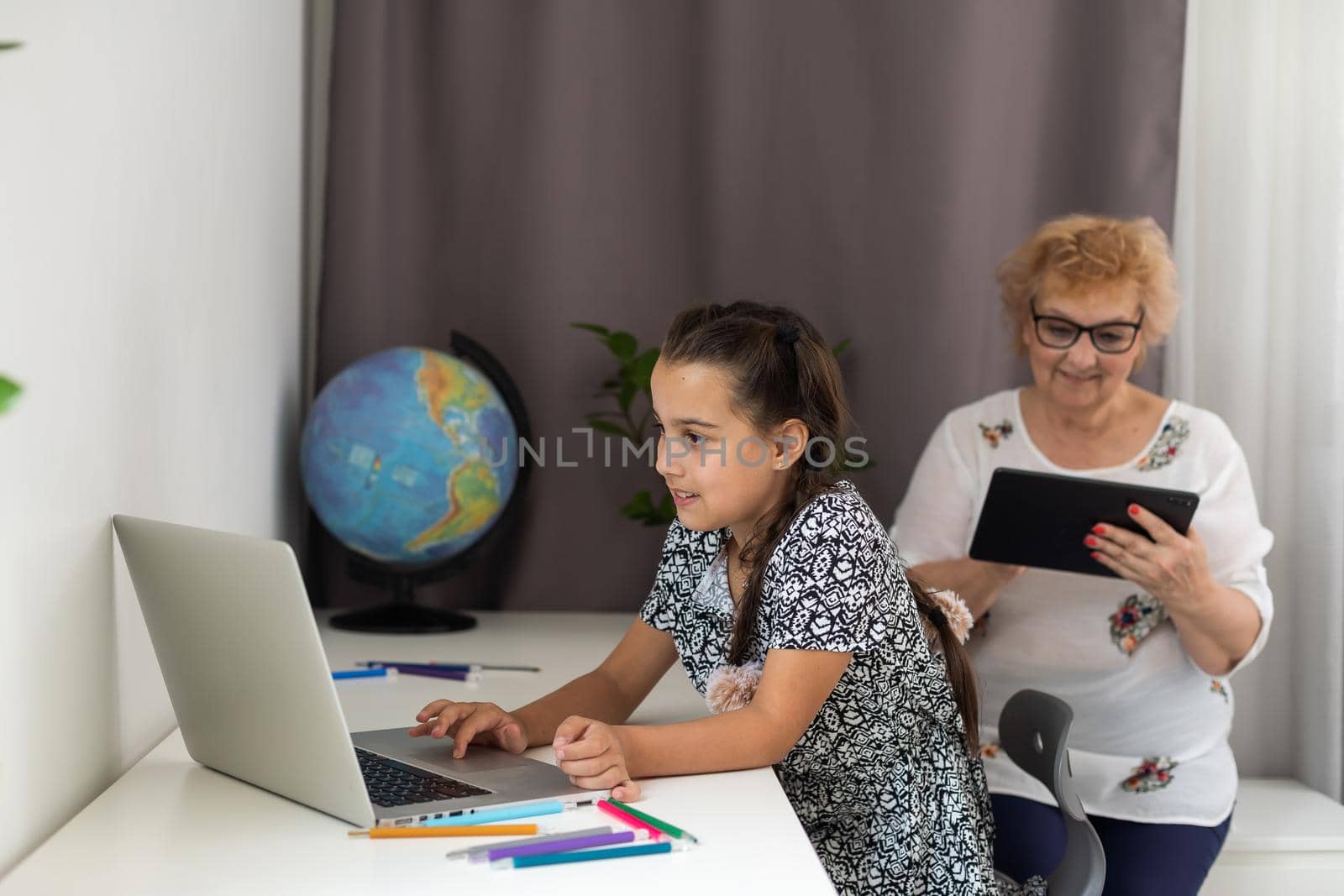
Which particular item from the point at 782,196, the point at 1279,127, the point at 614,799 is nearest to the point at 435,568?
the point at 782,196

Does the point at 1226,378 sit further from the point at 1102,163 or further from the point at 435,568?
the point at 435,568

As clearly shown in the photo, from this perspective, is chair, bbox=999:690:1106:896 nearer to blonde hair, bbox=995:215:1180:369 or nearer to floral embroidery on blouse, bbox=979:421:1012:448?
floral embroidery on blouse, bbox=979:421:1012:448

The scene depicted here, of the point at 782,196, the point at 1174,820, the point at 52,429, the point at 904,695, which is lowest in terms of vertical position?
the point at 1174,820

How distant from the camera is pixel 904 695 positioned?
3.84ft

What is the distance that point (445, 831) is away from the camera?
2.81ft

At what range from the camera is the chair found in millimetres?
1189

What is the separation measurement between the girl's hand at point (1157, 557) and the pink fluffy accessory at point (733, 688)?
0.56 meters

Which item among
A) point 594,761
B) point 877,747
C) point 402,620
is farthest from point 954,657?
point 402,620

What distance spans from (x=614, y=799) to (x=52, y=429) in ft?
1.54

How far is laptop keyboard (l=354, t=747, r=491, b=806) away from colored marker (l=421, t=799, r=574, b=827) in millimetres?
32

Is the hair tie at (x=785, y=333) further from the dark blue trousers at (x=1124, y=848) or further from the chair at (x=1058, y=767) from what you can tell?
the dark blue trousers at (x=1124, y=848)

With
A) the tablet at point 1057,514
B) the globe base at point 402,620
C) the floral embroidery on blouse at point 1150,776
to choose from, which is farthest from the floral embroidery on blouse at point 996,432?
the globe base at point 402,620

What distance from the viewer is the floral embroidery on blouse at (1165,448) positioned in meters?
1.66

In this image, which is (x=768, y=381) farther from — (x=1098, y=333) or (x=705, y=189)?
(x=705, y=189)
